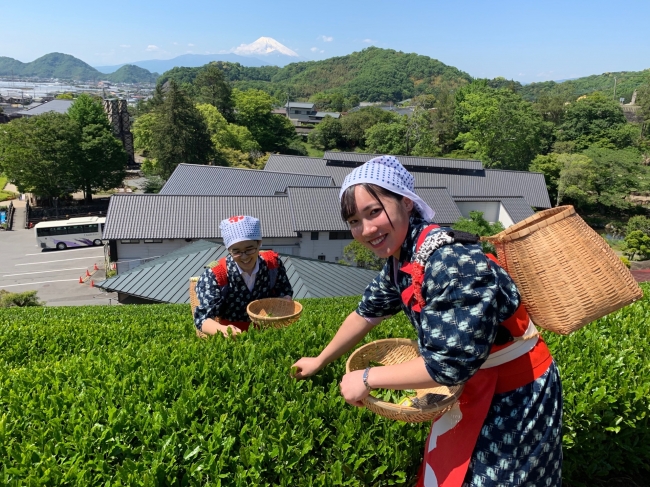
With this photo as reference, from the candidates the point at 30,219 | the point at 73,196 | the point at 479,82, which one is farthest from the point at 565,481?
the point at 479,82

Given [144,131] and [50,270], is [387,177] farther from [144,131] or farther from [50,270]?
[144,131]

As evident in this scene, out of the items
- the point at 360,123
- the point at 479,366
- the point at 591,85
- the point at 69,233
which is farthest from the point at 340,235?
the point at 591,85

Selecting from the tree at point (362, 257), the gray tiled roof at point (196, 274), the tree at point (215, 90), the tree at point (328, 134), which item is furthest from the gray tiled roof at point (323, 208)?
the tree at point (215, 90)

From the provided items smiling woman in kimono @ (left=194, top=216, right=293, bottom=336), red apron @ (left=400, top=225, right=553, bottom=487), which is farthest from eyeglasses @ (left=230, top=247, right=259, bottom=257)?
red apron @ (left=400, top=225, right=553, bottom=487)

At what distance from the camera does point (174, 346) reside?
3.52 meters

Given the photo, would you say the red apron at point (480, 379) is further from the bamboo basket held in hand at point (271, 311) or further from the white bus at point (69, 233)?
the white bus at point (69, 233)

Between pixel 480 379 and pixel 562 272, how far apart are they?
1.79ft

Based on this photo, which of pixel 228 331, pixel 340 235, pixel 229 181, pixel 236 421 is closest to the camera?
pixel 236 421

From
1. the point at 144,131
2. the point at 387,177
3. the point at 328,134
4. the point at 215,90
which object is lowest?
the point at 387,177

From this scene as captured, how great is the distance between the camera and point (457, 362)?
5.10ft

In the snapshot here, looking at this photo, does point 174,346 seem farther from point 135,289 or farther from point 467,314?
point 135,289

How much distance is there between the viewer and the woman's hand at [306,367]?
2.56 meters

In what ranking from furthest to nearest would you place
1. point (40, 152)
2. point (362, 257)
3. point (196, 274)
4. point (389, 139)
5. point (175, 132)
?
point (389, 139), point (175, 132), point (40, 152), point (362, 257), point (196, 274)

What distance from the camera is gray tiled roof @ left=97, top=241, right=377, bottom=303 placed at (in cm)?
1498
